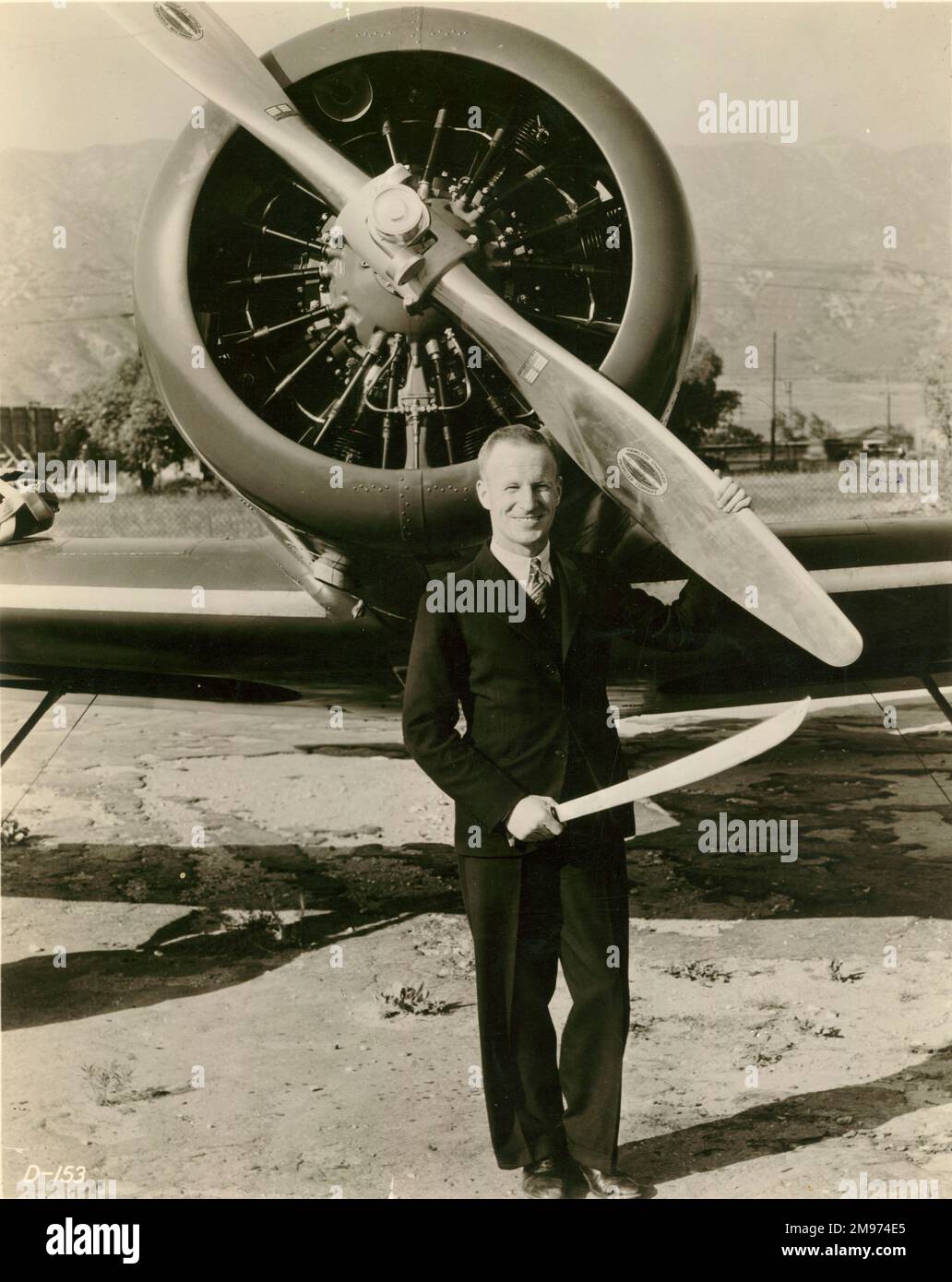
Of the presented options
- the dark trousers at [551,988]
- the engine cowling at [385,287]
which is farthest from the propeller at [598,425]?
the dark trousers at [551,988]

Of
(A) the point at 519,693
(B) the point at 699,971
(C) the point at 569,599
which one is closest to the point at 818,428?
(B) the point at 699,971

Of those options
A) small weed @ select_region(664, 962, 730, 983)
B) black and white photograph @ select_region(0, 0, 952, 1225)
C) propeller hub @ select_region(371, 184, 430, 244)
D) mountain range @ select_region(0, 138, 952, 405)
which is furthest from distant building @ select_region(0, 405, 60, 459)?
propeller hub @ select_region(371, 184, 430, 244)

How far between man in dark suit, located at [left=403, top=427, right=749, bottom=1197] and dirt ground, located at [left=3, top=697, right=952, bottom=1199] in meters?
0.30

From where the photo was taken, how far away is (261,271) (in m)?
3.69

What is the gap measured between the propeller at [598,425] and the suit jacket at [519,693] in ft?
1.00

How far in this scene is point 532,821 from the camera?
259 cm

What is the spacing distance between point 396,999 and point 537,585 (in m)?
1.86

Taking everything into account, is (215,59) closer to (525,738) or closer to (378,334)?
(378,334)

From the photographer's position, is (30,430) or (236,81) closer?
(236,81)

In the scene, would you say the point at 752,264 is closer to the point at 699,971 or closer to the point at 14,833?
the point at 14,833

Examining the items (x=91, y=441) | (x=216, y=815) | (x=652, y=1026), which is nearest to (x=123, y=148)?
(x=91, y=441)

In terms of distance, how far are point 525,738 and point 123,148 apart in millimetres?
48839

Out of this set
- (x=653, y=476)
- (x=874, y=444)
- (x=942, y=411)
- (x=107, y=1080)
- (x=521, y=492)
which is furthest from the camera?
(x=874, y=444)

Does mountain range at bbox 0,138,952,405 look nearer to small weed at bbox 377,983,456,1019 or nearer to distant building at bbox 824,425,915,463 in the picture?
distant building at bbox 824,425,915,463
